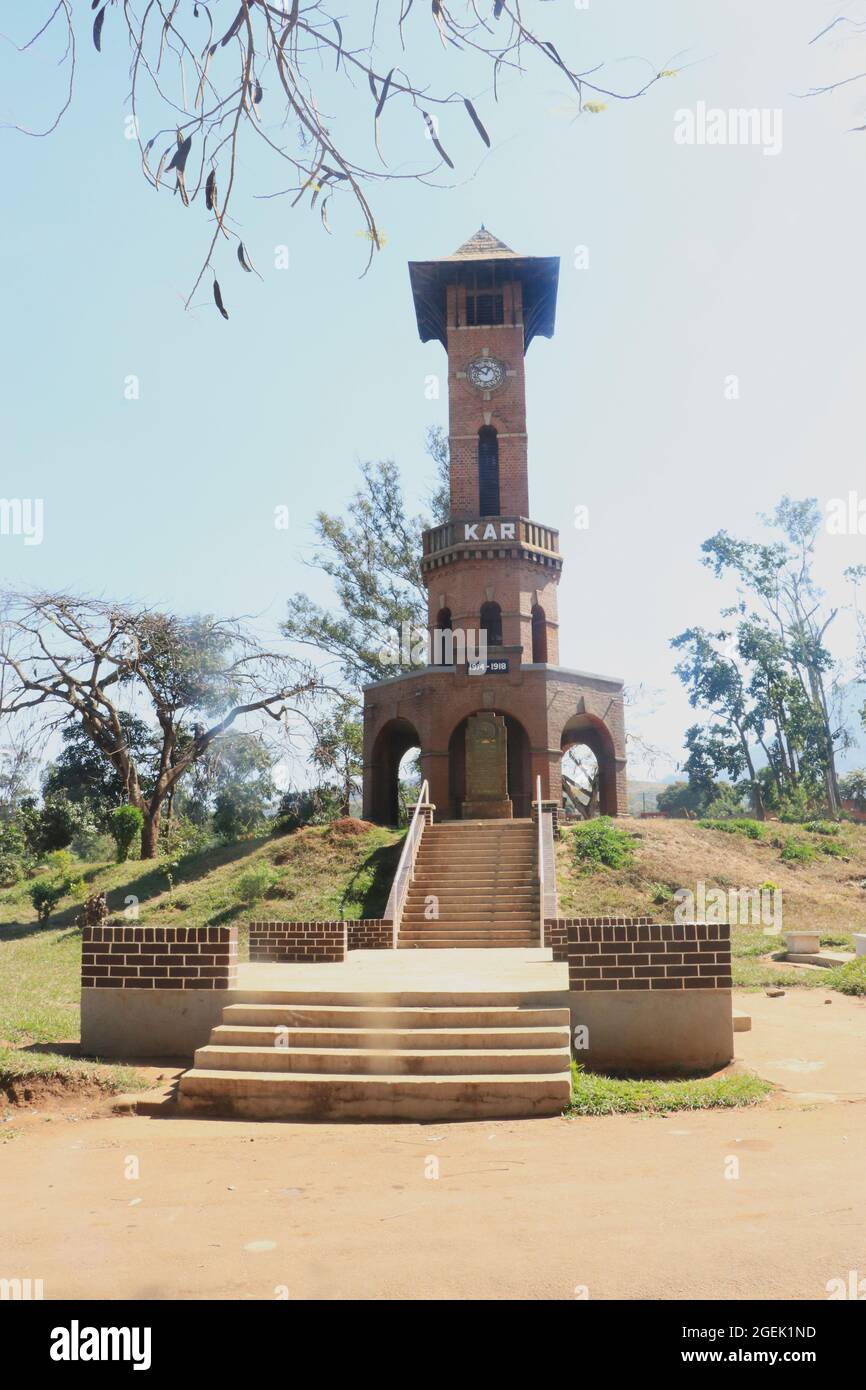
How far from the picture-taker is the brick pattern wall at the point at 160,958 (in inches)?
311

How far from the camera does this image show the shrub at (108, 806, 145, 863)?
2825 cm

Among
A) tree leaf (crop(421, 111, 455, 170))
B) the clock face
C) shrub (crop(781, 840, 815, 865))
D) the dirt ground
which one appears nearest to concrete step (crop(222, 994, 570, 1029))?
the dirt ground

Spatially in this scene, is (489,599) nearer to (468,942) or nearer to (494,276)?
(494,276)

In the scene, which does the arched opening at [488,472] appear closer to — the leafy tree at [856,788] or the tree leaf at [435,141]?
the tree leaf at [435,141]

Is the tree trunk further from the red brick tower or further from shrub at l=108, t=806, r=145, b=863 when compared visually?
the red brick tower

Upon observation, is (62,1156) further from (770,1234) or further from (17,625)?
(17,625)

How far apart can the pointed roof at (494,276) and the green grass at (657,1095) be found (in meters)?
26.6

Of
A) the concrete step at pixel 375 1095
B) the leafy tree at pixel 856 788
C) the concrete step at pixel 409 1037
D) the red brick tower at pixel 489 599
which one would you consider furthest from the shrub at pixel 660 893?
the leafy tree at pixel 856 788

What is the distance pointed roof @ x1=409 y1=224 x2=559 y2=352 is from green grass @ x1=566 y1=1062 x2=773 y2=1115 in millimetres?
26639

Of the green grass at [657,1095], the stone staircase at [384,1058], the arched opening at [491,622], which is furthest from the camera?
the arched opening at [491,622]

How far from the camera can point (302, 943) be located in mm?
11961

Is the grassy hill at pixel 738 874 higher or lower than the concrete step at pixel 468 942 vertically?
higher

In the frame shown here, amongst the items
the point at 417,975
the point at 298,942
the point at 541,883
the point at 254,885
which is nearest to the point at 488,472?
the point at 254,885

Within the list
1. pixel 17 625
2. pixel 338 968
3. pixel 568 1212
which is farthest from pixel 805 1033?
pixel 17 625
